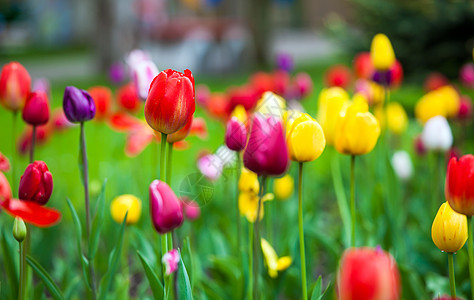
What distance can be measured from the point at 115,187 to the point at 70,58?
36.5 feet

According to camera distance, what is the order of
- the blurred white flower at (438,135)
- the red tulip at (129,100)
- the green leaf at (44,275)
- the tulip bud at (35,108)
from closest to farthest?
the green leaf at (44,275), the tulip bud at (35,108), the blurred white flower at (438,135), the red tulip at (129,100)

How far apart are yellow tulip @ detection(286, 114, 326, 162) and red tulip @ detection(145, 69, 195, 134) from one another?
0.51 ft

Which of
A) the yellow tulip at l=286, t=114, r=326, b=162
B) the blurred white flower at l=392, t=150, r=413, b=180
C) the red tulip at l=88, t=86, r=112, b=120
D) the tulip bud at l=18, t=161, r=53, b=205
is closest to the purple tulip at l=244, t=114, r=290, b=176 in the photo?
the yellow tulip at l=286, t=114, r=326, b=162

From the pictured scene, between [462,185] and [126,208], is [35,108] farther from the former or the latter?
[462,185]

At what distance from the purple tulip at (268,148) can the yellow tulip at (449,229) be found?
9.0 inches

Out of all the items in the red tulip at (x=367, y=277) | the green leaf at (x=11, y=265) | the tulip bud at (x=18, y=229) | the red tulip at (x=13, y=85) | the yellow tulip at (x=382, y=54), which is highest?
the yellow tulip at (x=382, y=54)

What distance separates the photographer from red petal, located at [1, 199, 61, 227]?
60cm

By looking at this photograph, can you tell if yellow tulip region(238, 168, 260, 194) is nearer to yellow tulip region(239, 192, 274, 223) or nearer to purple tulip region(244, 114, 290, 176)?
yellow tulip region(239, 192, 274, 223)

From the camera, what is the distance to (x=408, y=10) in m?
4.11

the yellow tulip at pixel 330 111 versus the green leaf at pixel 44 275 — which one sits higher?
the yellow tulip at pixel 330 111

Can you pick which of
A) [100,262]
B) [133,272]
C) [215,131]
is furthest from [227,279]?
[215,131]

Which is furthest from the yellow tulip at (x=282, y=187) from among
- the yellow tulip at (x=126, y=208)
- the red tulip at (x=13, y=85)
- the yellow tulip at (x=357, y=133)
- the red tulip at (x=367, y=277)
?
the red tulip at (x=367, y=277)

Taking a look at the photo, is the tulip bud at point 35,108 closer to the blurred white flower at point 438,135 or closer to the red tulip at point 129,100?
the red tulip at point 129,100

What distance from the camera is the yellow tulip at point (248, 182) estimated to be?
975mm
